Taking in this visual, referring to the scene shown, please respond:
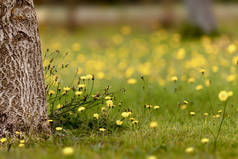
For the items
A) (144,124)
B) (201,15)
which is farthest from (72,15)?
(144,124)

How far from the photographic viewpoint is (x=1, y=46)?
11.4 feet

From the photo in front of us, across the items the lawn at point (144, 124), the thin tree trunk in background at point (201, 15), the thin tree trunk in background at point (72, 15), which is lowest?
the lawn at point (144, 124)

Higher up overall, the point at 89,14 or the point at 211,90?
the point at 89,14

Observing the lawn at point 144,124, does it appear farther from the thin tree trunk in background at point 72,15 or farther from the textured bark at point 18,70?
the thin tree trunk in background at point 72,15

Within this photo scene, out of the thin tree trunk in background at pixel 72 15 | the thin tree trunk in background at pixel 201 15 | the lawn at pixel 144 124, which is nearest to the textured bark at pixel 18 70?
the lawn at pixel 144 124

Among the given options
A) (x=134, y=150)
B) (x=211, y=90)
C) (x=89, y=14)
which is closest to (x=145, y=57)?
(x=211, y=90)

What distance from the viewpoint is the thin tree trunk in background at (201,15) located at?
1269 centimetres

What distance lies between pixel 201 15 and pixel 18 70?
33.2 feet

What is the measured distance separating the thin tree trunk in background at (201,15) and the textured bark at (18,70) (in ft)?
32.2

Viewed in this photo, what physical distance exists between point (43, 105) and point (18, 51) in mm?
553

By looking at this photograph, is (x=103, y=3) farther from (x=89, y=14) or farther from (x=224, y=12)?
(x=224, y=12)

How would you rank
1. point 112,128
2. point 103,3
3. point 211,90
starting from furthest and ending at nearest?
point 103,3 → point 211,90 → point 112,128

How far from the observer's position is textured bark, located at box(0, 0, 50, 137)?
3479 millimetres

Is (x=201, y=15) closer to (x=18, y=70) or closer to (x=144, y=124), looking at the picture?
(x=144, y=124)
